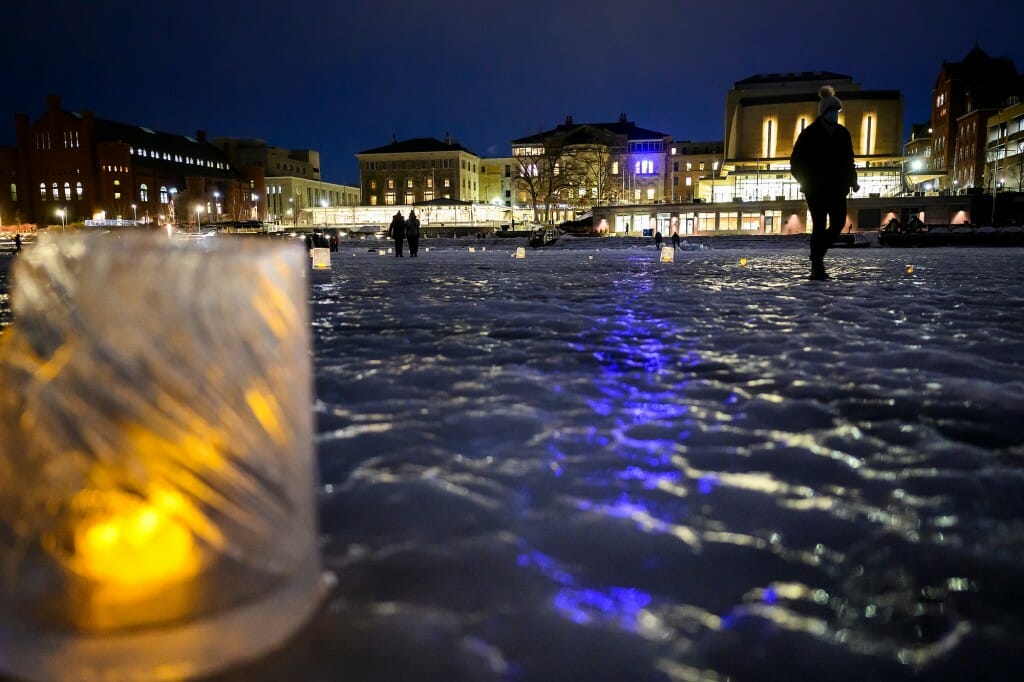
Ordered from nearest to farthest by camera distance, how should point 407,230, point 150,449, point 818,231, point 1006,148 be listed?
1. point 150,449
2. point 818,231
3. point 407,230
4. point 1006,148

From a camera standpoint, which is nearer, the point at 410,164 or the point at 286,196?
the point at 410,164

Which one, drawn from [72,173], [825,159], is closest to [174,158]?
[72,173]

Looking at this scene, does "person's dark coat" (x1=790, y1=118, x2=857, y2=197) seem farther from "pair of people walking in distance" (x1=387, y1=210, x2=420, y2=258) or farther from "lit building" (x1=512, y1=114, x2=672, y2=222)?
"lit building" (x1=512, y1=114, x2=672, y2=222)

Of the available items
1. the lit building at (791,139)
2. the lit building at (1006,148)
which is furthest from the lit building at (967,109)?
the lit building at (791,139)

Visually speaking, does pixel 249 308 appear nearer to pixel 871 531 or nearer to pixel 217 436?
pixel 217 436

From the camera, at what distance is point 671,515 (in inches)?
73.5

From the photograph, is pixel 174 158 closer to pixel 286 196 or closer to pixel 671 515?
pixel 286 196

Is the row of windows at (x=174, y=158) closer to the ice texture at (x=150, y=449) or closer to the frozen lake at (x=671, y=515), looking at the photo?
the frozen lake at (x=671, y=515)

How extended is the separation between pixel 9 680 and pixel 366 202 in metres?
102

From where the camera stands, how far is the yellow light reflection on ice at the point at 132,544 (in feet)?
4.03

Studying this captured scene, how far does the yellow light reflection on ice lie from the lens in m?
1.23

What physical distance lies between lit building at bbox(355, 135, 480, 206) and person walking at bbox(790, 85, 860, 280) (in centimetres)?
9220

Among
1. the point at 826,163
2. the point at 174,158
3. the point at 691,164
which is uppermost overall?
the point at 174,158

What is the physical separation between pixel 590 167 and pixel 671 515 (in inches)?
3024
